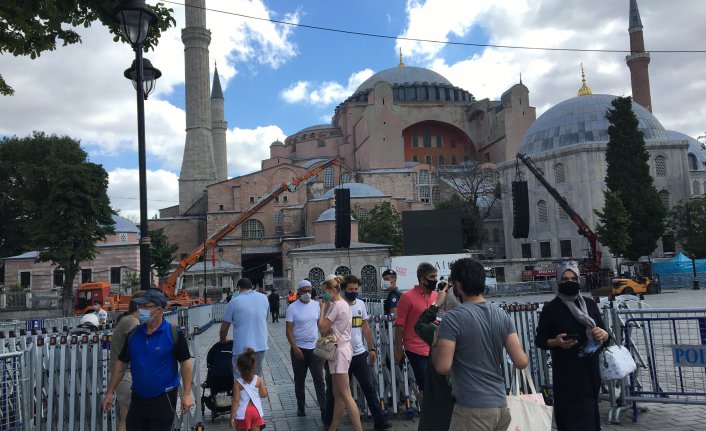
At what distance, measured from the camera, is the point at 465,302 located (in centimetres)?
343

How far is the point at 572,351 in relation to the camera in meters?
4.28

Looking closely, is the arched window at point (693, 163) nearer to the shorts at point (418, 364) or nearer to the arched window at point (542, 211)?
the arched window at point (542, 211)

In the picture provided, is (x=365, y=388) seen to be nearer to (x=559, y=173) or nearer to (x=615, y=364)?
(x=615, y=364)

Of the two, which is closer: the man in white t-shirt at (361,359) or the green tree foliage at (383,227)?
the man in white t-shirt at (361,359)

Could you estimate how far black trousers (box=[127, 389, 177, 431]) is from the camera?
13.7ft

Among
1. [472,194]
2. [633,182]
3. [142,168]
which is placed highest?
[472,194]

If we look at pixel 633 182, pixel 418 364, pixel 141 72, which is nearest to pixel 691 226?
pixel 633 182

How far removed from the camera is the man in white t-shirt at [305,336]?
6.41m

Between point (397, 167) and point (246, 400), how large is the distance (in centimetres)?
5265

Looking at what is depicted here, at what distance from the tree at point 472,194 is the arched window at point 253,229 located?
1497 cm

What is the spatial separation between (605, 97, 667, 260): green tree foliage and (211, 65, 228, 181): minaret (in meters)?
41.7

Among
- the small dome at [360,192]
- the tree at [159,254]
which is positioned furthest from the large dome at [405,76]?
the tree at [159,254]

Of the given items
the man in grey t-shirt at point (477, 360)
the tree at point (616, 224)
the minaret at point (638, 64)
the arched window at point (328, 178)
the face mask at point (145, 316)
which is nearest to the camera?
the man in grey t-shirt at point (477, 360)

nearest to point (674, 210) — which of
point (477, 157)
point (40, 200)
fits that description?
point (477, 157)
